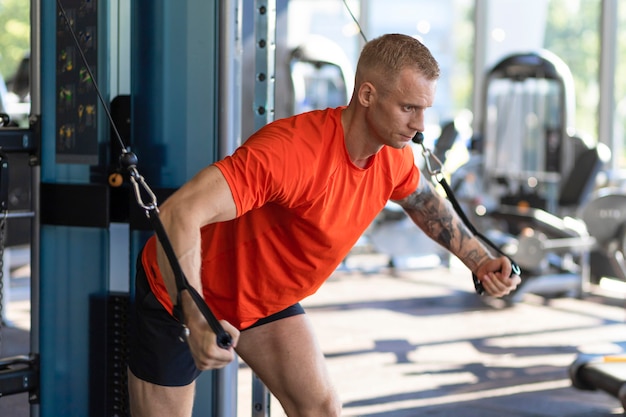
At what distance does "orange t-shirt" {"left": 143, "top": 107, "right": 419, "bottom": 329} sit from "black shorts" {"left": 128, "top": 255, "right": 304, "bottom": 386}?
0.12 feet

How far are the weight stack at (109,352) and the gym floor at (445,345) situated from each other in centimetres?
91

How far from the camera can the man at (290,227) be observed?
162cm

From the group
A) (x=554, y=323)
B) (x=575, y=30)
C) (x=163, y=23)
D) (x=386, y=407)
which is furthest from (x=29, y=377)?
(x=575, y=30)

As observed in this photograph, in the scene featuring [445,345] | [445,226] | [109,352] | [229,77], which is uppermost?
[229,77]

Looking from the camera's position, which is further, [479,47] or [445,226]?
[479,47]

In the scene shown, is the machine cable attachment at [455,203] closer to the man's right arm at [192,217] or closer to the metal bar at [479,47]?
the man's right arm at [192,217]

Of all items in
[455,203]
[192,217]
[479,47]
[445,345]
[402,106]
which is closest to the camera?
[192,217]

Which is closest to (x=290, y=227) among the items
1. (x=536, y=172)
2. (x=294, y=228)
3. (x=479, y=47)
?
(x=294, y=228)

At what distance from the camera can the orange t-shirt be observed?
1.75 m

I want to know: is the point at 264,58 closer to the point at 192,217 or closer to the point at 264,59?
the point at 264,59

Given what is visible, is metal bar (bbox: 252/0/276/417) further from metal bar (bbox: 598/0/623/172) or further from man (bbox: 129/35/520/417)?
metal bar (bbox: 598/0/623/172)

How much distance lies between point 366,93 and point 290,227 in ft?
1.09

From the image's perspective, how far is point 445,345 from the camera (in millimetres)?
4492

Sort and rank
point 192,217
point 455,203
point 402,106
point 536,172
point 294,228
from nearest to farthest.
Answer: point 192,217 < point 402,106 < point 294,228 < point 455,203 < point 536,172
